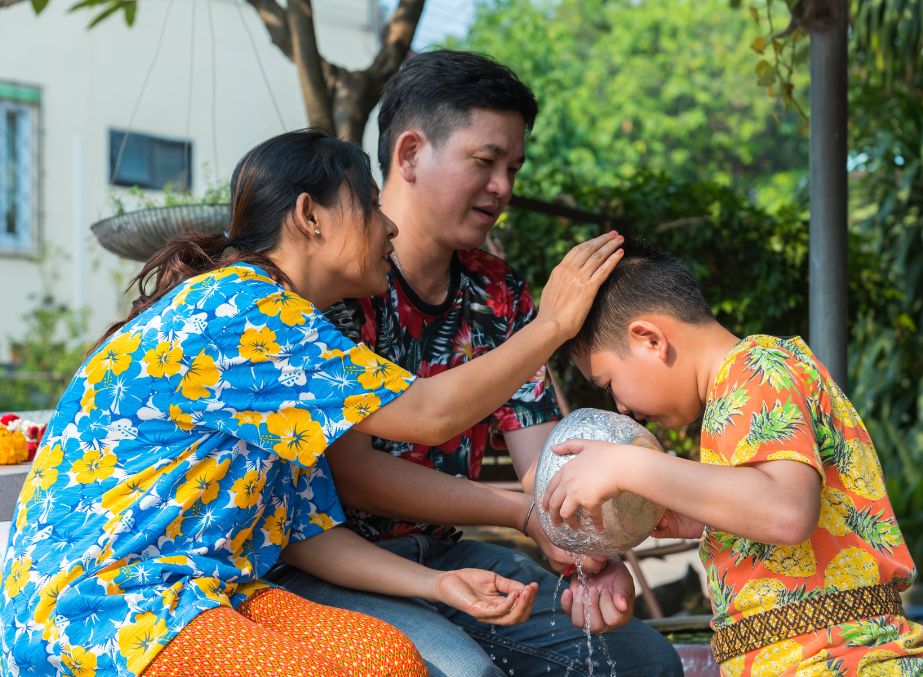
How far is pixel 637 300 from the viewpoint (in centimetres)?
239

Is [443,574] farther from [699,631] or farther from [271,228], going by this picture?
[699,631]

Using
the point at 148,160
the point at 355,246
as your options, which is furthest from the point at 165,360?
the point at 148,160

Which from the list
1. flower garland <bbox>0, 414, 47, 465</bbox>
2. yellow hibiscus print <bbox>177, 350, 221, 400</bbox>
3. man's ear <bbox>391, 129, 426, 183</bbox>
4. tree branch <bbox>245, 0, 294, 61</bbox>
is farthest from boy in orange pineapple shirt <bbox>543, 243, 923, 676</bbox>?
tree branch <bbox>245, 0, 294, 61</bbox>

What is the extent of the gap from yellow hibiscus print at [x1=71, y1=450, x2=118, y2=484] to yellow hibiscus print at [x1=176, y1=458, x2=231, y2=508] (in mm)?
140

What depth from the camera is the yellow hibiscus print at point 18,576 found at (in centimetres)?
206

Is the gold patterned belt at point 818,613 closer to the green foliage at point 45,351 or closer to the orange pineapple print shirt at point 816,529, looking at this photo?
the orange pineapple print shirt at point 816,529

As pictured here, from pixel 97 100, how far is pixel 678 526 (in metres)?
10.5

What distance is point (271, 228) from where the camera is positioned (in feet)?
7.93

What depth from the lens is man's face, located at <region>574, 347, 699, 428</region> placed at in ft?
7.72

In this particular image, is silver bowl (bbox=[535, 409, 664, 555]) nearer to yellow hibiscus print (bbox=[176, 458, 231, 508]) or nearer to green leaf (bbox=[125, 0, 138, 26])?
yellow hibiscus print (bbox=[176, 458, 231, 508])

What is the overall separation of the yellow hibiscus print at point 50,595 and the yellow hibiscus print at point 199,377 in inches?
15.0

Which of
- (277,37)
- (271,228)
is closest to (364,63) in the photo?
(277,37)

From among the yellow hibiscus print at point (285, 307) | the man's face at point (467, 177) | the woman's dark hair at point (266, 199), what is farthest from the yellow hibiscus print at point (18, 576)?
the man's face at point (467, 177)

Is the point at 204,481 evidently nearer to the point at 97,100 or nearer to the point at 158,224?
the point at 158,224
